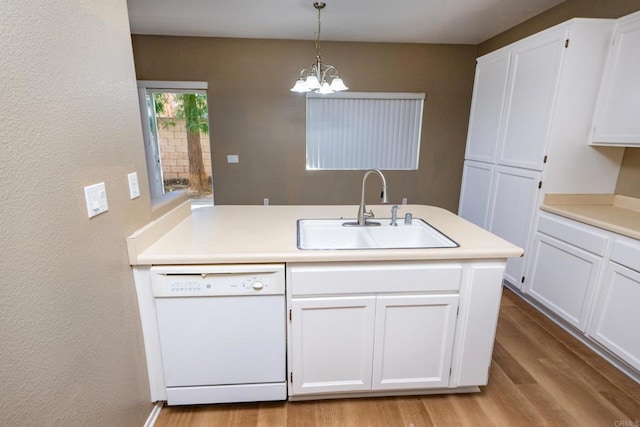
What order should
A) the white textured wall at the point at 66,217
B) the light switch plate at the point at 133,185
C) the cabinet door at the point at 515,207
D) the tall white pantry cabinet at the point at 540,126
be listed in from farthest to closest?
the cabinet door at the point at 515,207 < the tall white pantry cabinet at the point at 540,126 < the light switch plate at the point at 133,185 < the white textured wall at the point at 66,217

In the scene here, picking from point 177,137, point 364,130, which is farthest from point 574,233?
point 177,137

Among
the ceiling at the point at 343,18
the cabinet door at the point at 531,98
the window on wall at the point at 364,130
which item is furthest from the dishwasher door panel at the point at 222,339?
the window on wall at the point at 364,130

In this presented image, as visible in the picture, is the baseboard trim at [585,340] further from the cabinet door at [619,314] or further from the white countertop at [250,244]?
the white countertop at [250,244]

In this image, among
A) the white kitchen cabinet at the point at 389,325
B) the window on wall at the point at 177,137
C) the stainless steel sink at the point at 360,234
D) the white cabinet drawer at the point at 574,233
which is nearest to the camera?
the white kitchen cabinet at the point at 389,325

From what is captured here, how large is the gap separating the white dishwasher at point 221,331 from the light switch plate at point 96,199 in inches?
13.9

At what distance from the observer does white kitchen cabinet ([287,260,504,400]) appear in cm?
143

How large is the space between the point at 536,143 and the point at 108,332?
3014 millimetres

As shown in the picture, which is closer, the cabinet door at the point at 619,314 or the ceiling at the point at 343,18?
the cabinet door at the point at 619,314

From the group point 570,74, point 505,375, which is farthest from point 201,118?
point 505,375

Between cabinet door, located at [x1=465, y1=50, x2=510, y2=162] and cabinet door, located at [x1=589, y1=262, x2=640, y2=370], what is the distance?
148 cm

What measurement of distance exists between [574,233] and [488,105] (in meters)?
1.54

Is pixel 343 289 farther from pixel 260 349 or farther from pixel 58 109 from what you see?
pixel 58 109

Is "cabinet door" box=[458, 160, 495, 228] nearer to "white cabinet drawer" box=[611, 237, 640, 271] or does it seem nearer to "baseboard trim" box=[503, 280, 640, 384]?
"baseboard trim" box=[503, 280, 640, 384]

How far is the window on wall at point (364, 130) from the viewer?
4375 millimetres
